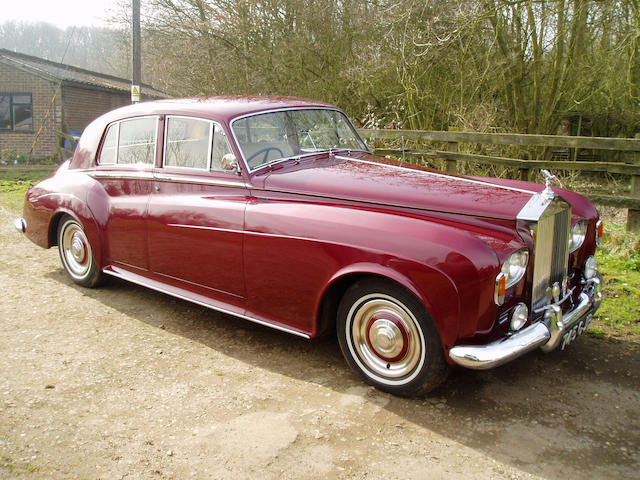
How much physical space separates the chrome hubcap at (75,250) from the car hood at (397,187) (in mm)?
2355

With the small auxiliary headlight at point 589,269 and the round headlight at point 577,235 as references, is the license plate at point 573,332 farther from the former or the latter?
the round headlight at point 577,235

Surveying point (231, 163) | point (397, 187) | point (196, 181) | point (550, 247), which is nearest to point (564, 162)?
point (550, 247)

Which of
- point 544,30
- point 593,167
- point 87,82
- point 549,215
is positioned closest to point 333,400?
point 549,215

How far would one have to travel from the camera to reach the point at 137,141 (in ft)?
16.0

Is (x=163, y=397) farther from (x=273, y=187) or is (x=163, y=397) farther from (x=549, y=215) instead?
(x=549, y=215)

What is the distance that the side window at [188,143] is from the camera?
427 cm

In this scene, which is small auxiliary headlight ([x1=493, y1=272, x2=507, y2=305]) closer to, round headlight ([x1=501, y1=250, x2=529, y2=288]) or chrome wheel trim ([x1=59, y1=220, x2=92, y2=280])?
round headlight ([x1=501, y1=250, x2=529, y2=288])

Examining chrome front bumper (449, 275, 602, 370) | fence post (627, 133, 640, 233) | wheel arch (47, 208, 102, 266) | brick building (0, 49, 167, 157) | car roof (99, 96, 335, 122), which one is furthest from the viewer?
brick building (0, 49, 167, 157)

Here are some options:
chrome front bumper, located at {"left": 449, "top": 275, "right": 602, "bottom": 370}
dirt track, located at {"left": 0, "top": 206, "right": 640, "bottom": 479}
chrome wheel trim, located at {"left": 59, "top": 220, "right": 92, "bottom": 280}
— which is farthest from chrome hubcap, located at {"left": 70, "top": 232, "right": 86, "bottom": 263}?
chrome front bumper, located at {"left": 449, "top": 275, "right": 602, "bottom": 370}

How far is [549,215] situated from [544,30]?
8.98m

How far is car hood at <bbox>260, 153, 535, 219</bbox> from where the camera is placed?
134 inches

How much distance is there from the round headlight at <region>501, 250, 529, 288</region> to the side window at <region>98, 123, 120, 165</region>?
11.6 feet

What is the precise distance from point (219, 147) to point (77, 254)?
2.19 m

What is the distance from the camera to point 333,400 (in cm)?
343
